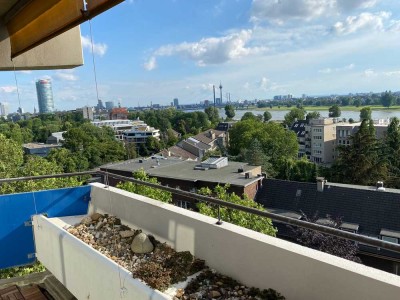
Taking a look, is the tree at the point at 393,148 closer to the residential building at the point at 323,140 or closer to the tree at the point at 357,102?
the residential building at the point at 323,140

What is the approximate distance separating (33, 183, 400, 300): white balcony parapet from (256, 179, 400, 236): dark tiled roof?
1274 centimetres

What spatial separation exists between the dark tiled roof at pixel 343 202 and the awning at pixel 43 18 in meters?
13.8

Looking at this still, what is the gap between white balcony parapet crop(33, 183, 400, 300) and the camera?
1.56 metres

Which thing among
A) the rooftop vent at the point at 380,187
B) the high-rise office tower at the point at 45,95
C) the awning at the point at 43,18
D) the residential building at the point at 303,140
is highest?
the awning at the point at 43,18

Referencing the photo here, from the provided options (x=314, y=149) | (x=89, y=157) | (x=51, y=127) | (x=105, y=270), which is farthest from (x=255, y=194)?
(x=51, y=127)

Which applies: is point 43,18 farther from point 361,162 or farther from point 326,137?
point 326,137

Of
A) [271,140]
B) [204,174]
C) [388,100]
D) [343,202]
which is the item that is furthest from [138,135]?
[388,100]

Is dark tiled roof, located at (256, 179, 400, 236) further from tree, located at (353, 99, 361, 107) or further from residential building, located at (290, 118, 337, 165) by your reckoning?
tree, located at (353, 99, 361, 107)

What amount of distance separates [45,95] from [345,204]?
12.7m

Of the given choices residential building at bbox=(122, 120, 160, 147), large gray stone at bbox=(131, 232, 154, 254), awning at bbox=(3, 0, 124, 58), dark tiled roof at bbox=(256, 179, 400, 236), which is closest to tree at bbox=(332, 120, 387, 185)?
dark tiled roof at bbox=(256, 179, 400, 236)

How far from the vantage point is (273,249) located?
186 centimetres

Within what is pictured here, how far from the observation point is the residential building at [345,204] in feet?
42.6

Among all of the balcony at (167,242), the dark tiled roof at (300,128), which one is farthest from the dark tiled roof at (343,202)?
the dark tiled roof at (300,128)

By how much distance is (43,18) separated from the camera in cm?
228
